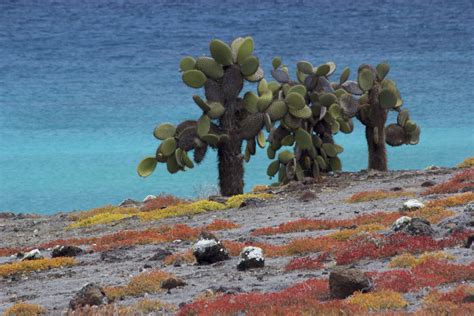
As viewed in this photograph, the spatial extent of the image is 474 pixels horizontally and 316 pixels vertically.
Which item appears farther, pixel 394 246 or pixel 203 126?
pixel 203 126

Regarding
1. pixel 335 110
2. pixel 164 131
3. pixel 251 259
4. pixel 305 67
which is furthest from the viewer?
pixel 305 67

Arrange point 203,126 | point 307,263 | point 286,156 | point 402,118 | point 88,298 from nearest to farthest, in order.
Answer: point 88,298 < point 307,263 < point 203,126 < point 286,156 < point 402,118

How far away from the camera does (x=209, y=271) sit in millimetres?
21578

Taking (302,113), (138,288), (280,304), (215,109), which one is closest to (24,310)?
(138,288)

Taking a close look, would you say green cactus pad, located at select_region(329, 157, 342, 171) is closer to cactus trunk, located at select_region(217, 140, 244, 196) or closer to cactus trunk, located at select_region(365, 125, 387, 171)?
cactus trunk, located at select_region(365, 125, 387, 171)

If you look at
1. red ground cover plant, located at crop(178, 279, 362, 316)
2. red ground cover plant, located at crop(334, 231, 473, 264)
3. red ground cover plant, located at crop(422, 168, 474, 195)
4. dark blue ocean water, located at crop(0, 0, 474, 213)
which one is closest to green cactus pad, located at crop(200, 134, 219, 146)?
red ground cover plant, located at crop(422, 168, 474, 195)

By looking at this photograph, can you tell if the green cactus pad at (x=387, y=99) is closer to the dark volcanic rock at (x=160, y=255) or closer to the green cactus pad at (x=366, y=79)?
the green cactus pad at (x=366, y=79)

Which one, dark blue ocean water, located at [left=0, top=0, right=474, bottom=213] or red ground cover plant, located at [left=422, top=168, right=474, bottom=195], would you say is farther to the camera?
dark blue ocean water, located at [left=0, top=0, right=474, bottom=213]

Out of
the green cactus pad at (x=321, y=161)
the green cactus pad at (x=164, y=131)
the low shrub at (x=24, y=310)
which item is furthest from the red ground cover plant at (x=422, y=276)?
the green cactus pad at (x=321, y=161)

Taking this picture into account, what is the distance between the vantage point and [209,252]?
2247 cm

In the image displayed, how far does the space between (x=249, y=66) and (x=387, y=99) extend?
6175 mm

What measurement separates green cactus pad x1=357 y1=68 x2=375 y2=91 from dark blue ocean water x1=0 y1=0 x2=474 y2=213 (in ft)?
45.1

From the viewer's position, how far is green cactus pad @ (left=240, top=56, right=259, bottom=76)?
39156 millimetres

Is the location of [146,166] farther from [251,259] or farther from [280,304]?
[280,304]
